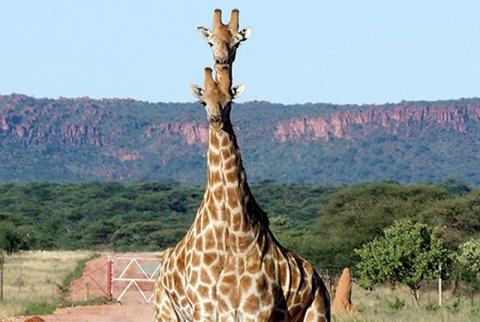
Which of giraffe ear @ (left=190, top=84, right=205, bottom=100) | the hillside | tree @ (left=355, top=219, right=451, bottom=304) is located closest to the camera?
giraffe ear @ (left=190, top=84, right=205, bottom=100)

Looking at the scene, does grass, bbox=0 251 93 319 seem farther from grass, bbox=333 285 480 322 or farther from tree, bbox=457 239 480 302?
tree, bbox=457 239 480 302

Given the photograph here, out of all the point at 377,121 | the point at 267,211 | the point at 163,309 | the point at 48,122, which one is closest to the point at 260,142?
the point at 377,121

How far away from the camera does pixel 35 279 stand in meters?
37.9

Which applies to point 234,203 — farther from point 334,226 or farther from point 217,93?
point 334,226

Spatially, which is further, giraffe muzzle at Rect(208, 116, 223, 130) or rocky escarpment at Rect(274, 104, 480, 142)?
rocky escarpment at Rect(274, 104, 480, 142)

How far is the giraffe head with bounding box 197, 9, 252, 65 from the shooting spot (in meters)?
8.81

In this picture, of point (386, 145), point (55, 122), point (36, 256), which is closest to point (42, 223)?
point (36, 256)

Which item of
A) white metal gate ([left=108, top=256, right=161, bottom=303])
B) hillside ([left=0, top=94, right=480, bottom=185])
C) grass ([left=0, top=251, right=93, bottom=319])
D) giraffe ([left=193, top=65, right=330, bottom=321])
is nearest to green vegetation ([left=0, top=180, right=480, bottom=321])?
grass ([left=0, top=251, right=93, bottom=319])

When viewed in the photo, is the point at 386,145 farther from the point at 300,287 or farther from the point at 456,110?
the point at 300,287

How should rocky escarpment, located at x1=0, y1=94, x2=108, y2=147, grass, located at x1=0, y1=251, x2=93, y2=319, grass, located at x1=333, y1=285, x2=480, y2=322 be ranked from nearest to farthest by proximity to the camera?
grass, located at x1=333, y1=285, x2=480, y2=322 → grass, located at x1=0, y1=251, x2=93, y2=319 → rocky escarpment, located at x1=0, y1=94, x2=108, y2=147

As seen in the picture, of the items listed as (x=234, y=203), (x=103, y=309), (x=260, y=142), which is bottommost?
(x=260, y=142)

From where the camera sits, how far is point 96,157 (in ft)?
568

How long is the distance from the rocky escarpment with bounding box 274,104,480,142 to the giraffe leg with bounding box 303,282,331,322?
527 ft

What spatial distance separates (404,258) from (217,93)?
66.1 feet
